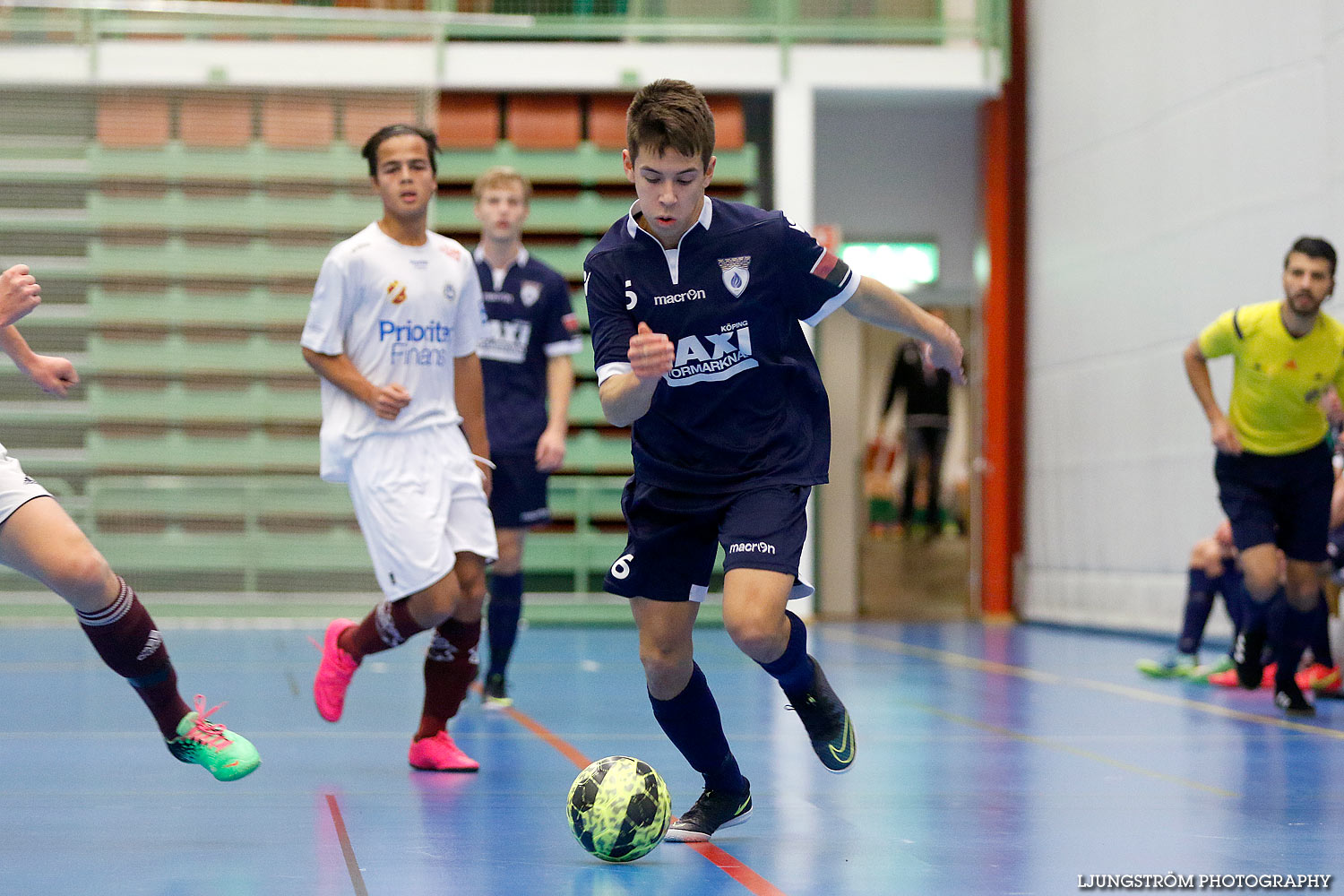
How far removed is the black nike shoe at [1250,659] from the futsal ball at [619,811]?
16.5 ft

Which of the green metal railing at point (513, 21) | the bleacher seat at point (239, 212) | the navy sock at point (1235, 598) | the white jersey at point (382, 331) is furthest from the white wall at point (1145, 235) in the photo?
the bleacher seat at point (239, 212)

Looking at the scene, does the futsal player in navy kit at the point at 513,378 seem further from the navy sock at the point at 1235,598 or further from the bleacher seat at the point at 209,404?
the bleacher seat at the point at 209,404

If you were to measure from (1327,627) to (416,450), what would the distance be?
4.94 meters

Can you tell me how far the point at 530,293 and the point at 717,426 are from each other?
11.6 feet

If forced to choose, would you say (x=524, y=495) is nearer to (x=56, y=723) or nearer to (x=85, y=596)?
(x=56, y=723)

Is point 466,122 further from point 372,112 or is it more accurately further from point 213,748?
point 213,748

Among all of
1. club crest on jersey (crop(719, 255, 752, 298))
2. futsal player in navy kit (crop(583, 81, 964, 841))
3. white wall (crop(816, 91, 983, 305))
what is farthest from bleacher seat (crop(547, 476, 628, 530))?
club crest on jersey (crop(719, 255, 752, 298))

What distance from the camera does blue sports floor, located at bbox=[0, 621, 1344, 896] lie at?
3.33 metres

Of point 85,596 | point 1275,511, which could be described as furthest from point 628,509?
point 1275,511

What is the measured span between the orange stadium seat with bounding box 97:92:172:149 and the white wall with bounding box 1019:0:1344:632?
7.87 m

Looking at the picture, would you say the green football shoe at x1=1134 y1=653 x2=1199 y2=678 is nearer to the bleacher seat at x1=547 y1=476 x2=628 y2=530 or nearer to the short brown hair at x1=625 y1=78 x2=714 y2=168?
the bleacher seat at x1=547 y1=476 x2=628 y2=530

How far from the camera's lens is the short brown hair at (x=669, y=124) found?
3.39 m

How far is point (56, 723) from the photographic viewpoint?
6.09 meters

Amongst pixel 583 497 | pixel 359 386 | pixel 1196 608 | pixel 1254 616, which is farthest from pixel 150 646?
pixel 583 497
